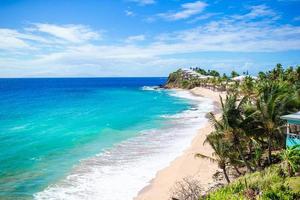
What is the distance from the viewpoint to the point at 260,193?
610 inches

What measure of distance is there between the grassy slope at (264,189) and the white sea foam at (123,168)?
7233 mm

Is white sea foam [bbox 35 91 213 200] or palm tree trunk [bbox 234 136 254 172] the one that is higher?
palm tree trunk [bbox 234 136 254 172]

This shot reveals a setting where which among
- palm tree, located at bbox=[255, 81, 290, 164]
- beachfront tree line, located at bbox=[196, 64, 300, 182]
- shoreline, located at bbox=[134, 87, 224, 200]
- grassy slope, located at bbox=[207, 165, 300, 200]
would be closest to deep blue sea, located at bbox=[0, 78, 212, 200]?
shoreline, located at bbox=[134, 87, 224, 200]

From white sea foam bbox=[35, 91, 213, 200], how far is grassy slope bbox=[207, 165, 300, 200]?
7233mm

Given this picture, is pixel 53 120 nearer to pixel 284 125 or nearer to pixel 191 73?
pixel 284 125

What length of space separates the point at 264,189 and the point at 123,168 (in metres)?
13.5

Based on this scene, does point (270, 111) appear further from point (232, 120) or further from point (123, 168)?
point (123, 168)

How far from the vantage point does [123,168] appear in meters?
27.0

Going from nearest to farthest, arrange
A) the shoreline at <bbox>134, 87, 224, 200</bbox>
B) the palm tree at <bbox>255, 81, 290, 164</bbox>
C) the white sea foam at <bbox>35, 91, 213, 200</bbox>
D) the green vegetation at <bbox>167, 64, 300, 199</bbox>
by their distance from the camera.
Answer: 1. the green vegetation at <bbox>167, 64, 300, 199</bbox>
2. the palm tree at <bbox>255, 81, 290, 164</bbox>
3. the shoreline at <bbox>134, 87, 224, 200</bbox>
4. the white sea foam at <bbox>35, 91, 213, 200</bbox>

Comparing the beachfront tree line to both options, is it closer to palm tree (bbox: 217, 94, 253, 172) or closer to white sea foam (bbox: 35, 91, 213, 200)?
palm tree (bbox: 217, 94, 253, 172)

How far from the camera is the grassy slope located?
15203 millimetres

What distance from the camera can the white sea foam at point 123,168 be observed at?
22.1 meters

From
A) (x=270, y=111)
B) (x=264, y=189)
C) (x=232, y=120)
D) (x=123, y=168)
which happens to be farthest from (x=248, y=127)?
(x=123, y=168)

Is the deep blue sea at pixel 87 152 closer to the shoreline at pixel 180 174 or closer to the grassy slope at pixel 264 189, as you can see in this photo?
the shoreline at pixel 180 174
